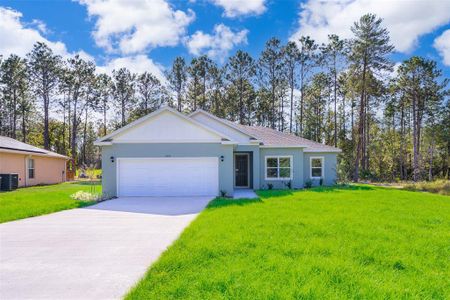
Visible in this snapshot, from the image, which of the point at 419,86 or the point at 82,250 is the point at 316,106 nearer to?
the point at 419,86

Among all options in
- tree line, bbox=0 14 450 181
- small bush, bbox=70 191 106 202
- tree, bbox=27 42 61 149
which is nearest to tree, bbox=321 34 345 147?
tree line, bbox=0 14 450 181

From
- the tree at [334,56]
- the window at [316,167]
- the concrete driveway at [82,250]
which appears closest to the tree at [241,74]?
the tree at [334,56]

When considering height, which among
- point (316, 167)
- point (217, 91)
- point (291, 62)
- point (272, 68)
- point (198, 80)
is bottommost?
point (316, 167)

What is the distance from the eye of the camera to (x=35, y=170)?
77.8 ft

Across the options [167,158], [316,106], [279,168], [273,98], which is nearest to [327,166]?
[279,168]

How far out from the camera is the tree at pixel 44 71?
3234cm

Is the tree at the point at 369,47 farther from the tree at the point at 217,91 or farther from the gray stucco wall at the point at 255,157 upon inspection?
the tree at the point at 217,91

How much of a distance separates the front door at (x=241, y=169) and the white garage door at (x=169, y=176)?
5632 mm

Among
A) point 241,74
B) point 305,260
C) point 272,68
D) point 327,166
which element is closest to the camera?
point 305,260

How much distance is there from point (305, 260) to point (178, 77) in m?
34.2

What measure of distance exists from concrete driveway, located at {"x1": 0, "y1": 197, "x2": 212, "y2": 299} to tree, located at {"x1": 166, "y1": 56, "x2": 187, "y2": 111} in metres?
28.4

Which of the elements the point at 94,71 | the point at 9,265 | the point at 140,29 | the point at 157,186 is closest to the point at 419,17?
the point at 140,29

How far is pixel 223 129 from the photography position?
19.1 metres

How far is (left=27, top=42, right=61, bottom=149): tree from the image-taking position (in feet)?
106
